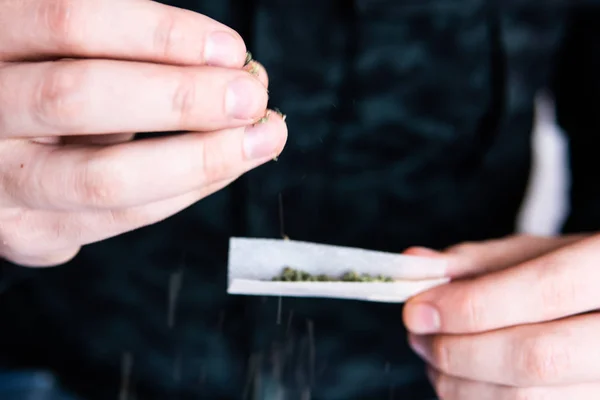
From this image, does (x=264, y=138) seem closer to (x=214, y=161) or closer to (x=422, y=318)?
(x=214, y=161)

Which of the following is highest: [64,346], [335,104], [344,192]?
[335,104]

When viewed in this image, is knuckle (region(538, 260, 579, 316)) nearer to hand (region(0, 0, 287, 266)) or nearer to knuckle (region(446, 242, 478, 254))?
knuckle (region(446, 242, 478, 254))

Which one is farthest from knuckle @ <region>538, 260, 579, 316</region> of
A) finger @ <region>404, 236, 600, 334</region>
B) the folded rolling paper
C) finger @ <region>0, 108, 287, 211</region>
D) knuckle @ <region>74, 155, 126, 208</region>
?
knuckle @ <region>74, 155, 126, 208</region>

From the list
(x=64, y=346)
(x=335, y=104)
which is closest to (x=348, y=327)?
(x=335, y=104)

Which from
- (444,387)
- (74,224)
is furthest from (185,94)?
(444,387)

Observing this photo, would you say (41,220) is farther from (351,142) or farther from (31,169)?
(351,142)

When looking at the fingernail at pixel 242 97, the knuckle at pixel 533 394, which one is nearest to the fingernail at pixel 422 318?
the knuckle at pixel 533 394

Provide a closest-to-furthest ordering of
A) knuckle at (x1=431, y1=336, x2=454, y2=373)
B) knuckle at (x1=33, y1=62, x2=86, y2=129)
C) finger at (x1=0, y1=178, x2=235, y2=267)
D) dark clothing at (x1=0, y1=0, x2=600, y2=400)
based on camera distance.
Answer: knuckle at (x1=33, y1=62, x2=86, y2=129)
finger at (x1=0, y1=178, x2=235, y2=267)
knuckle at (x1=431, y1=336, x2=454, y2=373)
dark clothing at (x1=0, y1=0, x2=600, y2=400)
